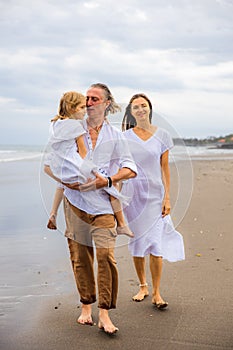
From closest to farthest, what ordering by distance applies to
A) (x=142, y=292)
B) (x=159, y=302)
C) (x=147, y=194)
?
(x=159, y=302) → (x=147, y=194) → (x=142, y=292)

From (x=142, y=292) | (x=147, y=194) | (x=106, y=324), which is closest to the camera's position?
(x=106, y=324)

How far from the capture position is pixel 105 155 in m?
4.18

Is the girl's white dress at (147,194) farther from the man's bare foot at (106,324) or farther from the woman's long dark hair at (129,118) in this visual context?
the man's bare foot at (106,324)

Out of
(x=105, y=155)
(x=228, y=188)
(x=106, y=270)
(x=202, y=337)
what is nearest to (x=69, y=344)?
(x=106, y=270)

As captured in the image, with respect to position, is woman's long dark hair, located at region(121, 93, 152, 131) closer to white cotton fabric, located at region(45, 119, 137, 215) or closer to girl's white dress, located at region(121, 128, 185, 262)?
girl's white dress, located at region(121, 128, 185, 262)

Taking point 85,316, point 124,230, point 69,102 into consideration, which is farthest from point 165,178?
point 85,316

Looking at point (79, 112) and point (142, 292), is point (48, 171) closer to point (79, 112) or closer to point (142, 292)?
point (79, 112)

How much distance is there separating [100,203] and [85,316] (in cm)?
91

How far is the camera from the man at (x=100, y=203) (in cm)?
416

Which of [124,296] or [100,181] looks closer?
[100,181]

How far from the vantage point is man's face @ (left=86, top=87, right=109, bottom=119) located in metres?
4.24

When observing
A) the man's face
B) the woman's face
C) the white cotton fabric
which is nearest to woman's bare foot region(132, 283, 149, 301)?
the white cotton fabric

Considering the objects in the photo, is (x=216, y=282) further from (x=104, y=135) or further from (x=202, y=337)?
(x=104, y=135)

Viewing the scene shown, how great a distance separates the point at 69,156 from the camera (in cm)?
414
